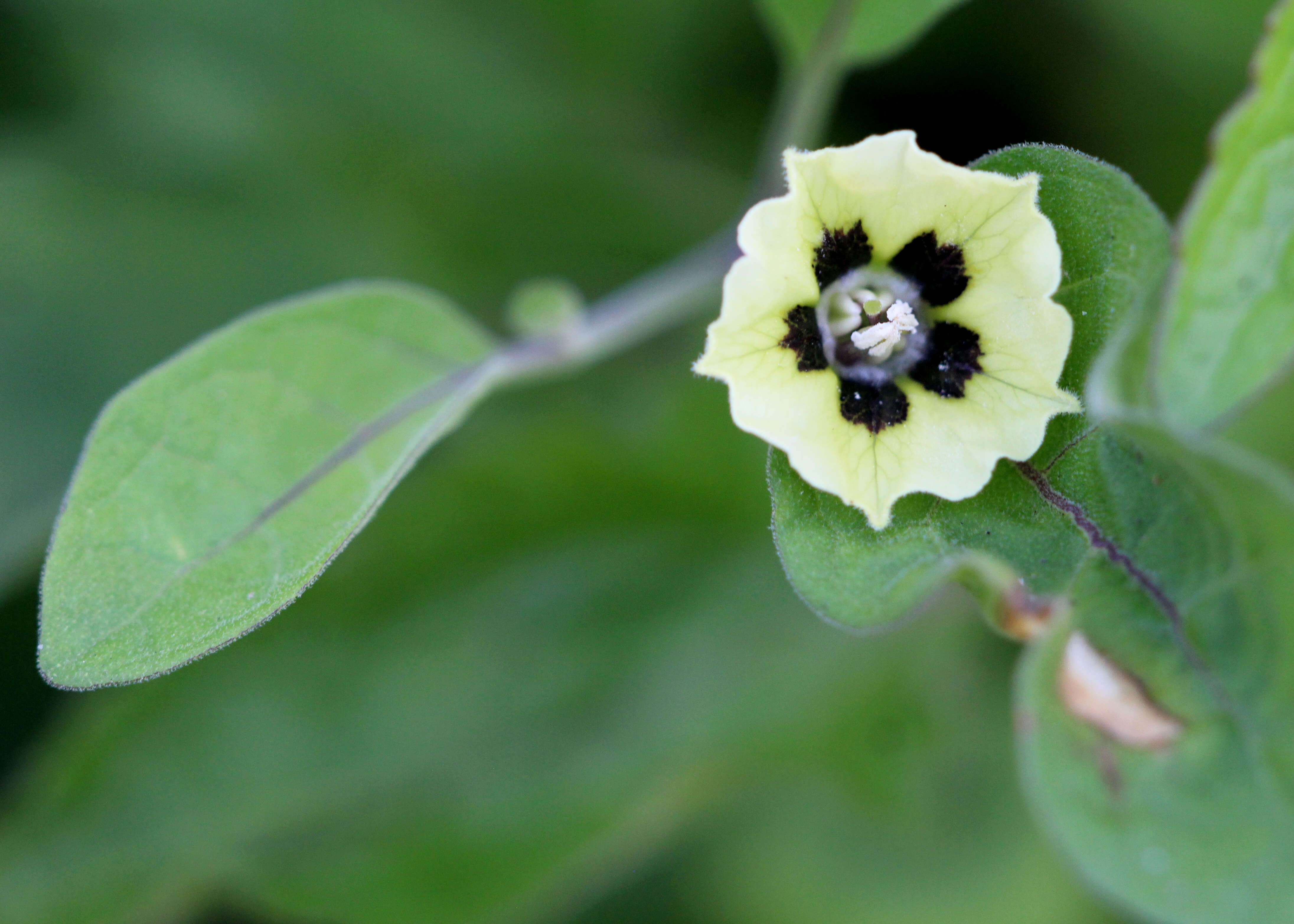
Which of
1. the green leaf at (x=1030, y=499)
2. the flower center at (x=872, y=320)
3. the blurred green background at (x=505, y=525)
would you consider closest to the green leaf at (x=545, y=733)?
the blurred green background at (x=505, y=525)

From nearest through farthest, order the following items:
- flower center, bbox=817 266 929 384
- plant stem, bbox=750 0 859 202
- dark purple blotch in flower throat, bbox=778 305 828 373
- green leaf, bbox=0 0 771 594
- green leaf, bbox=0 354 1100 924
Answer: dark purple blotch in flower throat, bbox=778 305 828 373
flower center, bbox=817 266 929 384
plant stem, bbox=750 0 859 202
green leaf, bbox=0 354 1100 924
green leaf, bbox=0 0 771 594

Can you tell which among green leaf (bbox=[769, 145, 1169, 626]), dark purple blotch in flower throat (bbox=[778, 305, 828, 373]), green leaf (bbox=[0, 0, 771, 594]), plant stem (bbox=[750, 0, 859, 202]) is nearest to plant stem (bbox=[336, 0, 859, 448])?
plant stem (bbox=[750, 0, 859, 202])

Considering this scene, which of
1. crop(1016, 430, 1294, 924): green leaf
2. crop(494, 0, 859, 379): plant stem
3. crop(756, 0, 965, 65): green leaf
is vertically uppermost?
crop(756, 0, 965, 65): green leaf

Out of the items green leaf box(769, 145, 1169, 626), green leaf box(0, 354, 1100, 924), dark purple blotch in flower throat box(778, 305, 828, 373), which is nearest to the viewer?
green leaf box(769, 145, 1169, 626)

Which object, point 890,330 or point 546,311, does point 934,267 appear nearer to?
point 890,330

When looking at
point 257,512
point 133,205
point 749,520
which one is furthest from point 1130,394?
point 133,205

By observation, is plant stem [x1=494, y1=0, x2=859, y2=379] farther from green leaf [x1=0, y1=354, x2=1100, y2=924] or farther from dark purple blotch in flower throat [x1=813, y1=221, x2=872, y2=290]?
green leaf [x1=0, y1=354, x2=1100, y2=924]
